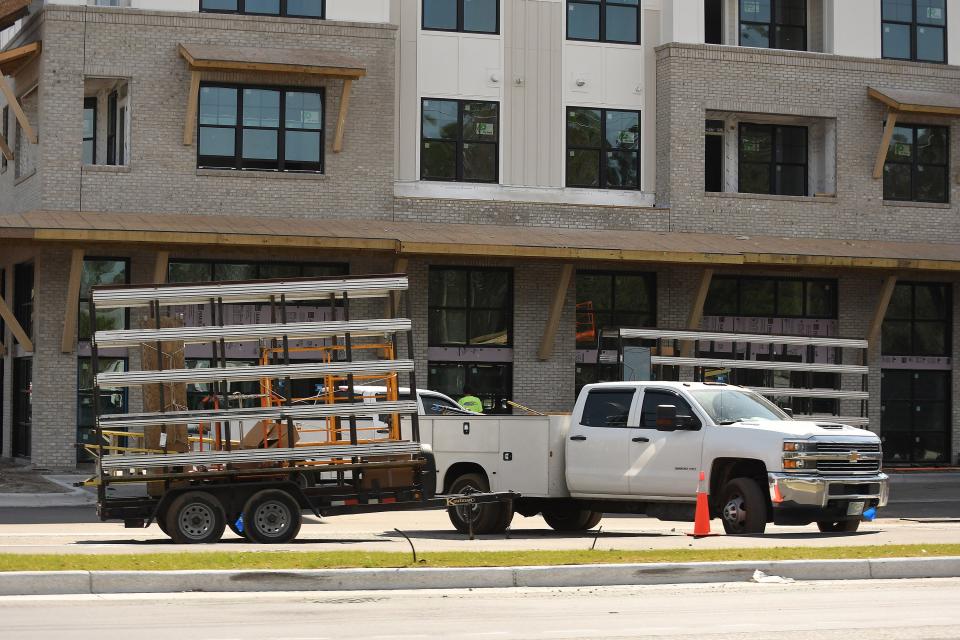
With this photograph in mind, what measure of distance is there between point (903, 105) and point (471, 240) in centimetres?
1225

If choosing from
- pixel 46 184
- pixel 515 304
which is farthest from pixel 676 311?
pixel 46 184

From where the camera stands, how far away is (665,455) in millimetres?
20047

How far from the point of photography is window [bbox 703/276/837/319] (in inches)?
1521

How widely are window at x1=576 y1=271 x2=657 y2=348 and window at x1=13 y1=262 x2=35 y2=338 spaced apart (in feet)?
42.3

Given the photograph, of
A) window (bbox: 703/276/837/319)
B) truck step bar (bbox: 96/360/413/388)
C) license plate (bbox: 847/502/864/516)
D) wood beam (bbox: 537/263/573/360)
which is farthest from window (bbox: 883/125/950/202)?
truck step bar (bbox: 96/360/413/388)

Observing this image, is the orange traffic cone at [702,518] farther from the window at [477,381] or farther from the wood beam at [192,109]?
the wood beam at [192,109]

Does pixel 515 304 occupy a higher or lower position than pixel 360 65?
lower

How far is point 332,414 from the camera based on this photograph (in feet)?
61.5

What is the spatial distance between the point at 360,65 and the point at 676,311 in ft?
32.0

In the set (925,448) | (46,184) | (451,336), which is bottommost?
(925,448)

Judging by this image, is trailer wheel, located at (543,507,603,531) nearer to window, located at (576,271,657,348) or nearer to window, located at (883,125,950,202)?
window, located at (576,271,657,348)

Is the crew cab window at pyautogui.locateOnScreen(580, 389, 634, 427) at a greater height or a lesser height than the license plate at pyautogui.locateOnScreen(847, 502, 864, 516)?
greater

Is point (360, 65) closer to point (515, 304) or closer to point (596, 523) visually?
point (515, 304)

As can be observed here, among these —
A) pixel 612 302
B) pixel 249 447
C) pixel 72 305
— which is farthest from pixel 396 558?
pixel 612 302
